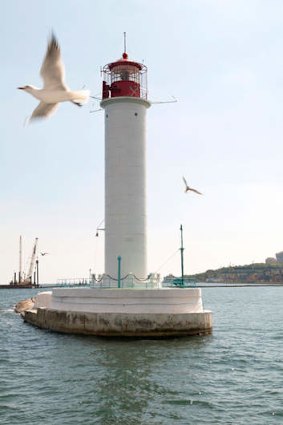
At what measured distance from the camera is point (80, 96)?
8570mm

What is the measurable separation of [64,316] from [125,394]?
46.1 ft

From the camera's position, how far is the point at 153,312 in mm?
26672

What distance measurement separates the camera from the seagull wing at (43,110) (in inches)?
348

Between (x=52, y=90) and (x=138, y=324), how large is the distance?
19261 millimetres

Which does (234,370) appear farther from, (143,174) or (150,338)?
(143,174)

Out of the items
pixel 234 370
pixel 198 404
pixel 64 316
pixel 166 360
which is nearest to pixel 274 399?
pixel 198 404

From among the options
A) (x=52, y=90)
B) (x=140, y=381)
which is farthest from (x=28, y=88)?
(x=140, y=381)

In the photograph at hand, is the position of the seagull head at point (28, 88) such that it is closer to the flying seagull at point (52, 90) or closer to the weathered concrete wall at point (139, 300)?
the flying seagull at point (52, 90)

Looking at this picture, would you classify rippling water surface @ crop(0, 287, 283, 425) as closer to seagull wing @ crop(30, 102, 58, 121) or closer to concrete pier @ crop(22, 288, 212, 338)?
concrete pier @ crop(22, 288, 212, 338)

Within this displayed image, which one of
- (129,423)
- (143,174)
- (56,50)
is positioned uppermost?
(143,174)

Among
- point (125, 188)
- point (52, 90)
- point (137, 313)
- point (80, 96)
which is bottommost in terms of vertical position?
point (137, 313)

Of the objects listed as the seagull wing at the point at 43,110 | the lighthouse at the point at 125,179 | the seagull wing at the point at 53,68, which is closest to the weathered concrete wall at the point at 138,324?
the lighthouse at the point at 125,179

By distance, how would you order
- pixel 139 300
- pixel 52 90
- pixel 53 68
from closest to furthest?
pixel 53 68
pixel 52 90
pixel 139 300

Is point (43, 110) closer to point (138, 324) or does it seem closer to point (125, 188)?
point (138, 324)
